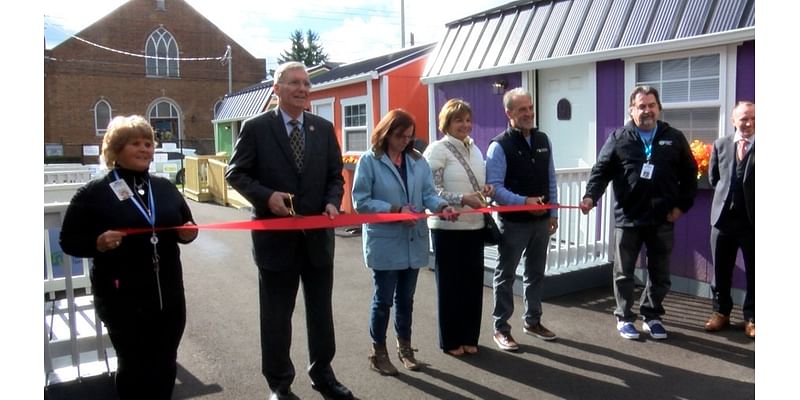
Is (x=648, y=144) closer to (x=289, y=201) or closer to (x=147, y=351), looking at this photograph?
(x=289, y=201)

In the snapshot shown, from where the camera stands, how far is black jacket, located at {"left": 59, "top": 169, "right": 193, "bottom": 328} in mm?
2930

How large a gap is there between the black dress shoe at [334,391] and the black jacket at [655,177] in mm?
2466

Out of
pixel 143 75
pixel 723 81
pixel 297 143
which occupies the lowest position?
pixel 297 143

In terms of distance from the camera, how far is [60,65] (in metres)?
33.5

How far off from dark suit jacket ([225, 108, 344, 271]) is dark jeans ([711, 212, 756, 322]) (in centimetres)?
331

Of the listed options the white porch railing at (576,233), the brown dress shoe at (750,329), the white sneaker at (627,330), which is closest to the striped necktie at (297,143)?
the white sneaker at (627,330)

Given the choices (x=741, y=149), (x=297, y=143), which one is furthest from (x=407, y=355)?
(x=741, y=149)

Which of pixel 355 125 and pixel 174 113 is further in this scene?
pixel 174 113

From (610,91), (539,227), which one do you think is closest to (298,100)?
(539,227)

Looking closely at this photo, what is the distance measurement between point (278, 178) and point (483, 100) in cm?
601

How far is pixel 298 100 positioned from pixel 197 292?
3708 millimetres

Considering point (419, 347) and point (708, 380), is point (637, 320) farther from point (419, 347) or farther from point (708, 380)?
point (419, 347)

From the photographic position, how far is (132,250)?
9.87 ft

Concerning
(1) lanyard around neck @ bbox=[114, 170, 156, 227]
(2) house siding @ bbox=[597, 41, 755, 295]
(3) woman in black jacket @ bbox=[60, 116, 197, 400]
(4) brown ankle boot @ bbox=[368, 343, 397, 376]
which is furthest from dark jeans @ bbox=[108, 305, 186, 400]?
(2) house siding @ bbox=[597, 41, 755, 295]
